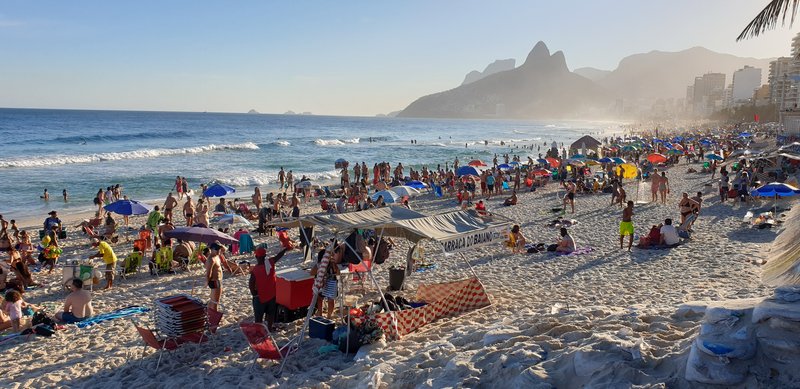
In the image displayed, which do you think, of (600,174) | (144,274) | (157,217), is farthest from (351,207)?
(600,174)

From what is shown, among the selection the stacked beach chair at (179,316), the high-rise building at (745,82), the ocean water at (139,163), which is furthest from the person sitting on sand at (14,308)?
the high-rise building at (745,82)

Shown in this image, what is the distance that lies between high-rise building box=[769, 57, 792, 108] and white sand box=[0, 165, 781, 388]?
93.4 metres

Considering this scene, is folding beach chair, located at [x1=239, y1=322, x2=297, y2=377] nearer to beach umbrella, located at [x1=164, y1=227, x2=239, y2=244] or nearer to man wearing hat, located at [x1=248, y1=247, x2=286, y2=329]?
man wearing hat, located at [x1=248, y1=247, x2=286, y2=329]

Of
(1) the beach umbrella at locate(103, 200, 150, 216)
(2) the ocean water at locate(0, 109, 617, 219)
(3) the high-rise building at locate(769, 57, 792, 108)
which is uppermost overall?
(3) the high-rise building at locate(769, 57, 792, 108)

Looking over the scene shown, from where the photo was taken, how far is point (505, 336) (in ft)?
19.6

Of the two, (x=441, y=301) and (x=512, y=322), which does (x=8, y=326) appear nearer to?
(x=441, y=301)

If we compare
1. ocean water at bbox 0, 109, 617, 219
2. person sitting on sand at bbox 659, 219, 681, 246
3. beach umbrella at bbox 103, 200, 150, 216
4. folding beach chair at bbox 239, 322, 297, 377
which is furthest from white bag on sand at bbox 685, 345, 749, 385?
ocean water at bbox 0, 109, 617, 219

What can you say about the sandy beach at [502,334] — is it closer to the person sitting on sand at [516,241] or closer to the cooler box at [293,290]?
the person sitting on sand at [516,241]

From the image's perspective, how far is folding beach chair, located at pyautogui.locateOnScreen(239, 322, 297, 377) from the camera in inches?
247

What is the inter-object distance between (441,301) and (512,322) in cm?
133

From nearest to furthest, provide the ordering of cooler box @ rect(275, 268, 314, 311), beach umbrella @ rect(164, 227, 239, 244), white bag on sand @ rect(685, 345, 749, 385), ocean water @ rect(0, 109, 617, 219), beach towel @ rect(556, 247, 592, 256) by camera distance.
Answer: white bag on sand @ rect(685, 345, 749, 385) → cooler box @ rect(275, 268, 314, 311) → beach umbrella @ rect(164, 227, 239, 244) → beach towel @ rect(556, 247, 592, 256) → ocean water @ rect(0, 109, 617, 219)

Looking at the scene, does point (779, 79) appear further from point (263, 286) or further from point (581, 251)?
point (263, 286)

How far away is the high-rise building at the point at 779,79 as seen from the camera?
94188 mm

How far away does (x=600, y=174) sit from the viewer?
2570 cm
